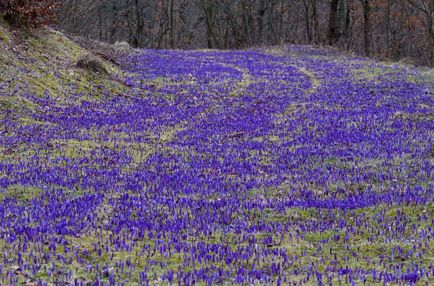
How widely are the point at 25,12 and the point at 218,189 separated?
785 inches

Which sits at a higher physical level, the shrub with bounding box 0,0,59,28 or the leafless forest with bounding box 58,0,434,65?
the leafless forest with bounding box 58,0,434,65

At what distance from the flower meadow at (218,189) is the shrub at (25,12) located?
6.62 m

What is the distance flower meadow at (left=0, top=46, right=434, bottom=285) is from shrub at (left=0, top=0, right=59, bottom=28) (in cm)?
662

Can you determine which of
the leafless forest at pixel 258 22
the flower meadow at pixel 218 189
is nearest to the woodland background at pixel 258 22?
the leafless forest at pixel 258 22

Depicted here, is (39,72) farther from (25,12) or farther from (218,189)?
(218,189)

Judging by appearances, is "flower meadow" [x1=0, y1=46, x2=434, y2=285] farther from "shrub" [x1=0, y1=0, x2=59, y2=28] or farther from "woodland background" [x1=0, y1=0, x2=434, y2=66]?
"woodland background" [x1=0, y1=0, x2=434, y2=66]

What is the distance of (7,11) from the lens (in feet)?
90.9

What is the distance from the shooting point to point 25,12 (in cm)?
2766

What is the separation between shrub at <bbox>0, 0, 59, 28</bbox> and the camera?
2792 centimetres

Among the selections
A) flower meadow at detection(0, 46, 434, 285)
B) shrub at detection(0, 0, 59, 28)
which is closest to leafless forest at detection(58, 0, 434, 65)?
shrub at detection(0, 0, 59, 28)

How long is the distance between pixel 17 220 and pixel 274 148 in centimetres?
890

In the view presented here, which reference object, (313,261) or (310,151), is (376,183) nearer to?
(310,151)

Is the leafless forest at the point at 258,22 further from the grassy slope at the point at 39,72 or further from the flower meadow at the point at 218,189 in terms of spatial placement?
the flower meadow at the point at 218,189

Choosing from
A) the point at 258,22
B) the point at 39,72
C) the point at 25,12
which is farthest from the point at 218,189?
the point at 258,22
